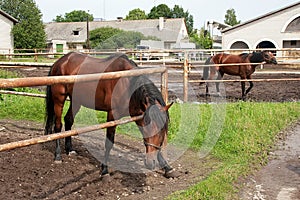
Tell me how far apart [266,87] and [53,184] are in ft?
32.4

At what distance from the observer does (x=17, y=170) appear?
4.29 metres

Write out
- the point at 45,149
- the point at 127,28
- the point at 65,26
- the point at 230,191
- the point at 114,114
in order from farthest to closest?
the point at 65,26, the point at 127,28, the point at 45,149, the point at 114,114, the point at 230,191

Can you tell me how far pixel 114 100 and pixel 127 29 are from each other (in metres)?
50.9

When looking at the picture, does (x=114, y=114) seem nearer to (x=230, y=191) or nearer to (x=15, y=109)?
(x=230, y=191)

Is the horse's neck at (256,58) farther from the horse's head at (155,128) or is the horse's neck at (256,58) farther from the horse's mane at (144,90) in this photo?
the horse's head at (155,128)

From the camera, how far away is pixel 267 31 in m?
29.1

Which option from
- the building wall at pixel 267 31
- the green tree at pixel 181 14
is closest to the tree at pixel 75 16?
the green tree at pixel 181 14

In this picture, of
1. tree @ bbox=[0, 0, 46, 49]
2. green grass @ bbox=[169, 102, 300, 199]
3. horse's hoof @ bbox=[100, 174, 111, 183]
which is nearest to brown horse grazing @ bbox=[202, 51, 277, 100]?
green grass @ bbox=[169, 102, 300, 199]

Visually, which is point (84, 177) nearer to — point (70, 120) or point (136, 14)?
point (70, 120)

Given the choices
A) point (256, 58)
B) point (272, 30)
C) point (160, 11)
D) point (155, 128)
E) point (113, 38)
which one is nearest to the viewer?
point (155, 128)

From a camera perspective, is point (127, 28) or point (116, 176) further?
point (127, 28)

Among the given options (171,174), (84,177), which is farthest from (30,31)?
(171,174)

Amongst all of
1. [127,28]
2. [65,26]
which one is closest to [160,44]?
[127,28]

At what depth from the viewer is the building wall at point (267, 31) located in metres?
28.7
